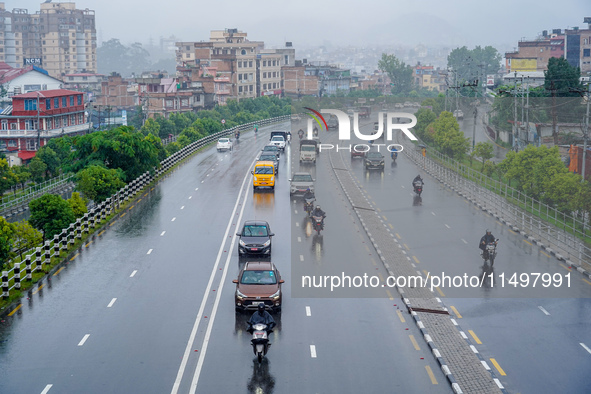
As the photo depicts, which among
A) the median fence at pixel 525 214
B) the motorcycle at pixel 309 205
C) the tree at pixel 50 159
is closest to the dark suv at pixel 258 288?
the median fence at pixel 525 214

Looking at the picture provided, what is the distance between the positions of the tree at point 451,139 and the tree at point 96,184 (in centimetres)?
3571

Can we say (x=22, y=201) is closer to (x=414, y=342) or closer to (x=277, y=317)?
(x=277, y=317)

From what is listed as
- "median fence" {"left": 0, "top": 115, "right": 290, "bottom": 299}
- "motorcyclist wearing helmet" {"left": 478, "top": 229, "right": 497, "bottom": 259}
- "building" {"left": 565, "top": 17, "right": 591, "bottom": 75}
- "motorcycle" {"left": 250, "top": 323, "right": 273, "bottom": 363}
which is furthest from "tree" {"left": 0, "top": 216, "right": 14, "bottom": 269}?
"building" {"left": 565, "top": 17, "right": 591, "bottom": 75}

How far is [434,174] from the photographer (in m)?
67.1

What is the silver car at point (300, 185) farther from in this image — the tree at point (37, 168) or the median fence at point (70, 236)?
the tree at point (37, 168)

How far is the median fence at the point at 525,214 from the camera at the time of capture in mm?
37250

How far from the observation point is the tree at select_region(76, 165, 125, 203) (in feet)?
158

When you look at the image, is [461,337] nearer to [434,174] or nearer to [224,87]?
[434,174]

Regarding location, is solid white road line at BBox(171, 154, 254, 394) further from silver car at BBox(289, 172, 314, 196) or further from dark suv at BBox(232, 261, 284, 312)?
silver car at BBox(289, 172, 314, 196)


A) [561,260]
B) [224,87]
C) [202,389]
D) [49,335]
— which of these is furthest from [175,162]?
[224,87]

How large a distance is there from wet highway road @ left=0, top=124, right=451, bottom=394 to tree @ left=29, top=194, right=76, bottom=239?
1.82m

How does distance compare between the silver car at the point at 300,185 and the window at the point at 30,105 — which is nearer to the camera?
the silver car at the point at 300,185

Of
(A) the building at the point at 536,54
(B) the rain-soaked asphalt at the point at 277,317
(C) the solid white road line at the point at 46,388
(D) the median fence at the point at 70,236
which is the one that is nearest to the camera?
(C) the solid white road line at the point at 46,388

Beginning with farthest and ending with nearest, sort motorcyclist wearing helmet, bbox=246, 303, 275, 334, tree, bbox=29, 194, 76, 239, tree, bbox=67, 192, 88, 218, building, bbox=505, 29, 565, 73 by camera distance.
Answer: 1. building, bbox=505, 29, 565, 73
2. tree, bbox=67, 192, 88, 218
3. tree, bbox=29, 194, 76, 239
4. motorcyclist wearing helmet, bbox=246, 303, 275, 334
